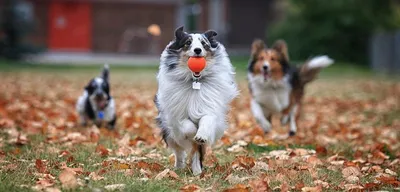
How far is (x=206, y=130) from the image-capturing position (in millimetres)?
5312

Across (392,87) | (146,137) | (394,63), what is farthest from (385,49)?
(146,137)

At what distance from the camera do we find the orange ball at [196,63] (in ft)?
17.6

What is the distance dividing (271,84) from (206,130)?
379cm

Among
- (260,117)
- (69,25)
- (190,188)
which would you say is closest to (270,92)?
(260,117)

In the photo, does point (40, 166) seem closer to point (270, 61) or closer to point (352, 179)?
point (352, 179)

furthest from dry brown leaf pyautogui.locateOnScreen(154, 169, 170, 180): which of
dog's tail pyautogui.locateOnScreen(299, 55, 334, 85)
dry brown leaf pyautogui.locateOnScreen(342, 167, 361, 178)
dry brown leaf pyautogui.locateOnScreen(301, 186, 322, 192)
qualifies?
dog's tail pyautogui.locateOnScreen(299, 55, 334, 85)

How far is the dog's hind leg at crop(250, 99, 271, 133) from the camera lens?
8734mm

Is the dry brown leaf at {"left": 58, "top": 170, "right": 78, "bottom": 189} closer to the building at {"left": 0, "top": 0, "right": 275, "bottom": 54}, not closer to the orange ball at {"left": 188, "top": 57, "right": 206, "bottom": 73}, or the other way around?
the orange ball at {"left": 188, "top": 57, "right": 206, "bottom": 73}

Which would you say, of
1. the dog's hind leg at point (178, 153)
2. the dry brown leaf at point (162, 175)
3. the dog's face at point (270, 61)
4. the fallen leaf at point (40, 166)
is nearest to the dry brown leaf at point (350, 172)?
the dog's hind leg at point (178, 153)

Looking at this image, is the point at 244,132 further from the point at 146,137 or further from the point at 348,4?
the point at 348,4

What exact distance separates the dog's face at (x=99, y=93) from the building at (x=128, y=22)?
27402 millimetres

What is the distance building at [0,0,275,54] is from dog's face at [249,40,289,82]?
88.7ft

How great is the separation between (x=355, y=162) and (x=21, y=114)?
522 centimetres

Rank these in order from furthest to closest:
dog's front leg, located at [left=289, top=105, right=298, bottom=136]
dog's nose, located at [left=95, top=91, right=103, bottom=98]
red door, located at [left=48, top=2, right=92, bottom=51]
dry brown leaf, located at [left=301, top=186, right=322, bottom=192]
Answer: red door, located at [left=48, top=2, right=92, bottom=51] → dog's front leg, located at [left=289, top=105, right=298, bottom=136] → dog's nose, located at [left=95, top=91, right=103, bottom=98] → dry brown leaf, located at [left=301, top=186, right=322, bottom=192]
